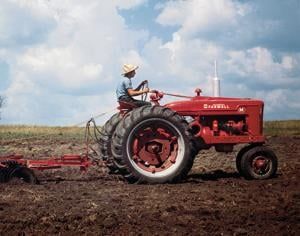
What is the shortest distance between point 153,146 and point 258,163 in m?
2.08

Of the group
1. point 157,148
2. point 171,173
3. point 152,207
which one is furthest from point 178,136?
point 152,207

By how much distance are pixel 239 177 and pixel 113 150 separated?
266cm

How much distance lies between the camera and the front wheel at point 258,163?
10.2 m

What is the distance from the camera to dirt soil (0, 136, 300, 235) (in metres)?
6.13

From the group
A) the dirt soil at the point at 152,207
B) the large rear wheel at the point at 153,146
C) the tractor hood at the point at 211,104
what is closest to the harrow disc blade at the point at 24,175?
the dirt soil at the point at 152,207

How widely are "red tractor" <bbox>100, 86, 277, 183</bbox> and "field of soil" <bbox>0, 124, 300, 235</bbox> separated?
33 cm

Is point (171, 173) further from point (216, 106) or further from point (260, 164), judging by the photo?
point (260, 164)

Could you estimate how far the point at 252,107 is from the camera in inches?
419

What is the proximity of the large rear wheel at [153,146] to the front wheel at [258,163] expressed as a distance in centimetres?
117

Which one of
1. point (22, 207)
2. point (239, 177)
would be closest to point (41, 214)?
point (22, 207)

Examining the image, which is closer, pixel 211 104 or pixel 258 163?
pixel 258 163

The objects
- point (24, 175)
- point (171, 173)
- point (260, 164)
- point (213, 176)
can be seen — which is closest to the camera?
point (171, 173)

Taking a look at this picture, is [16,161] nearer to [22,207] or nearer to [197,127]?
[22,207]

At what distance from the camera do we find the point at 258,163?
10.3 m
